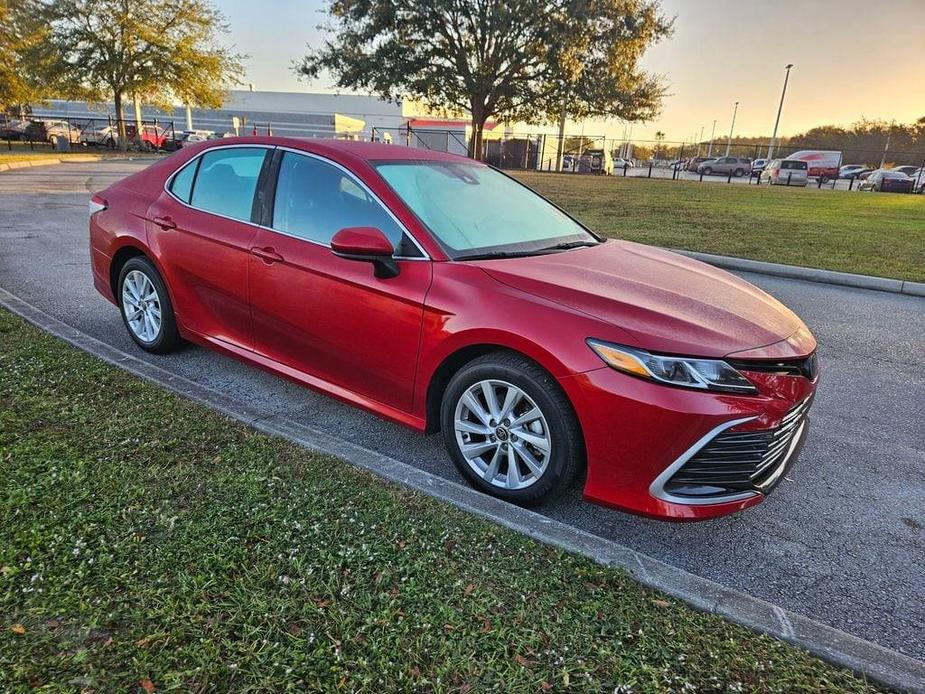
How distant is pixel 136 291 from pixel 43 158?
81.0ft

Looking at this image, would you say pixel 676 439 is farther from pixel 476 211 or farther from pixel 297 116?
pixel 297 116

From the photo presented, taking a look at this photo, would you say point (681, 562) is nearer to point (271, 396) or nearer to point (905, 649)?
point (905, 649)

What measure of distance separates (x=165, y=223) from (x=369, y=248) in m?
1.99

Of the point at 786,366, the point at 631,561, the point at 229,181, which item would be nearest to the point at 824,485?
the point at 786,366

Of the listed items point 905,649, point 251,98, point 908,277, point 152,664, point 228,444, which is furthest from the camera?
point 251,98

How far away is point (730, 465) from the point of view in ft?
8.15

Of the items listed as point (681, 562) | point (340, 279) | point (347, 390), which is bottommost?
point (681, 562)

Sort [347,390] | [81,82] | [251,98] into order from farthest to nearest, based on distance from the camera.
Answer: [251,98] → [81,82] → [347,390]

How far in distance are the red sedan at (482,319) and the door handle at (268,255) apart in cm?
1

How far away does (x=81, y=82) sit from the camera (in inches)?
1276

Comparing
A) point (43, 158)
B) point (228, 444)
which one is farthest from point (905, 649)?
point (43, 158)

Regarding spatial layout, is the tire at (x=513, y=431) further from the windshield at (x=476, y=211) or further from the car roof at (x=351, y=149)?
the car roof at (x=351, y=149)

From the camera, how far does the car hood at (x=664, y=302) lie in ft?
8.33

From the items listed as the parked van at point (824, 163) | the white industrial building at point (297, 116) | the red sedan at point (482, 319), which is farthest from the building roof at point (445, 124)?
the red sedan at point (482, 319)
